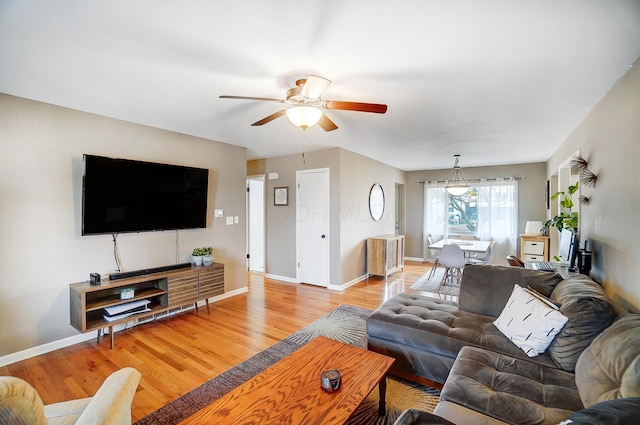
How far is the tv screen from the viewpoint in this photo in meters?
2.84

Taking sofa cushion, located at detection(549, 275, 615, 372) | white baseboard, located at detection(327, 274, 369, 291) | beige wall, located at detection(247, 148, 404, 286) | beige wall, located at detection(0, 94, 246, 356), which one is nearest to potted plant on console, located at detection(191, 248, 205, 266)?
beige wall, located at detection(0, 94, 246, 356)

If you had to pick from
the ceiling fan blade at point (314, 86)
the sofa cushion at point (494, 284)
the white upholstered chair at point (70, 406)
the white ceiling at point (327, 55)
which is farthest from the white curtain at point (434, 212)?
the white upholstered chair at point (70, 406)

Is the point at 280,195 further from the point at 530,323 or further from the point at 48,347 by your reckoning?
the point at 530,323

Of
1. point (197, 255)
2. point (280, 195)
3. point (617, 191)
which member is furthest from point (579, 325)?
point (280, 195)

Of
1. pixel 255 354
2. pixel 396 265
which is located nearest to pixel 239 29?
pixel 255 354

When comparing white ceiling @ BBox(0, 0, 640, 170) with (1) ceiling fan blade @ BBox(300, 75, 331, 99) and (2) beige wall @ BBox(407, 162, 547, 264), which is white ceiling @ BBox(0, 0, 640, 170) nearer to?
(1) ceiling fan blade @ BBox(300, 75, 331, 99)

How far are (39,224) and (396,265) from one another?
5.37 m

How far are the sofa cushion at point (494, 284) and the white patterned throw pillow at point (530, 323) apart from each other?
1.06 feet

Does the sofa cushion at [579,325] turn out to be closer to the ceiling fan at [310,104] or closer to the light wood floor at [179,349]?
the ceiling fan at [310,104]

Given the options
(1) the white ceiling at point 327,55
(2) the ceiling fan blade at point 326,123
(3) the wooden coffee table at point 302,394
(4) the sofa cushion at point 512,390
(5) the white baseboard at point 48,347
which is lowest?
(5) the white baseboard at point 48,347

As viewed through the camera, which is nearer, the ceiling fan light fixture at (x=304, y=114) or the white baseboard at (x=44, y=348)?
the ceiling fan light fixture at (x=304, y=114)

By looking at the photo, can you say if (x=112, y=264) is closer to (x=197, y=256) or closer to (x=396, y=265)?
(x=197, y=256)

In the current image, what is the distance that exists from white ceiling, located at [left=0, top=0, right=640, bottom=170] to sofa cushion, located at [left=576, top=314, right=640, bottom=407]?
5.31 ft

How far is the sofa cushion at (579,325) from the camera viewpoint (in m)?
1.63
